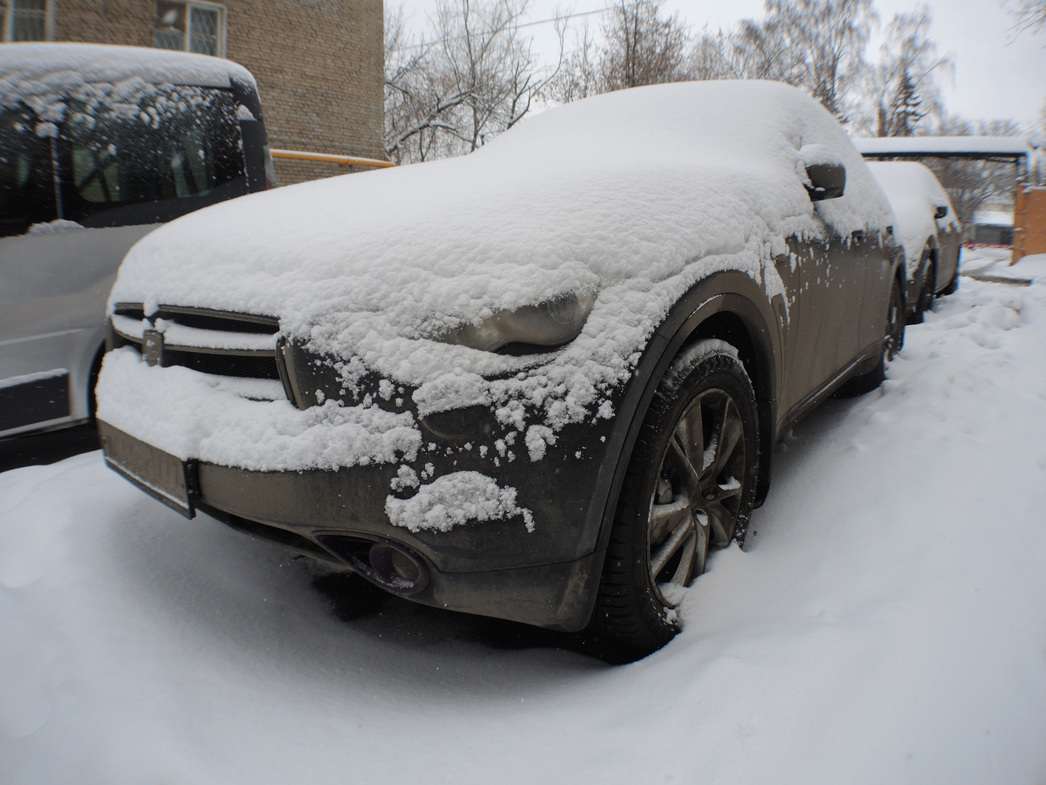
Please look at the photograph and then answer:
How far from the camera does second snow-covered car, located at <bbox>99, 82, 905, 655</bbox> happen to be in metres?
1.28

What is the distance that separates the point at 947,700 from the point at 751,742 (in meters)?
0.40

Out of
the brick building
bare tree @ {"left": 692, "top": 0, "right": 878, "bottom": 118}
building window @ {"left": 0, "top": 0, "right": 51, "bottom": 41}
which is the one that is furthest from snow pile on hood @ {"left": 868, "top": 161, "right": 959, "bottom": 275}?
bare tree @ {"left": 692, "top": 0, "right": 878, "bottom": 118}

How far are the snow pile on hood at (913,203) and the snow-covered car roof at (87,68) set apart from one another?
4.39 meters

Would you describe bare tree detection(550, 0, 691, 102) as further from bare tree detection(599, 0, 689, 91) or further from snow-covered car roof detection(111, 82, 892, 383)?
snow-covered car roof detection(111, 82, 892, 383)

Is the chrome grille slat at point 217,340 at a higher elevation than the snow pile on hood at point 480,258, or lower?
lower

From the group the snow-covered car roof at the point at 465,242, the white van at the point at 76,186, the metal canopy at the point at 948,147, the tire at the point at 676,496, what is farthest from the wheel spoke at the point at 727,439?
the metal canopy at the point at 948,147

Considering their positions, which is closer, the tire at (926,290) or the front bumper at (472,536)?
the front bumper at (472,536)

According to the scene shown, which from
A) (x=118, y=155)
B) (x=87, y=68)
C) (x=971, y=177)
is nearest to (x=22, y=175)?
(x=118, y=155)

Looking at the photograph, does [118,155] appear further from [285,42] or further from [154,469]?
[285,42]

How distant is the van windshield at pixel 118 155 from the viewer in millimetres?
2891

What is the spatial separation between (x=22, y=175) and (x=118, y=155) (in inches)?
17.1

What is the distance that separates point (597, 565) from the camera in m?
1.37

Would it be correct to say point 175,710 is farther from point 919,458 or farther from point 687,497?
point 919,458

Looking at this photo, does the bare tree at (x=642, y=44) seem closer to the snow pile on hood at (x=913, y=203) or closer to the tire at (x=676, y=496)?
the snow pile on hood at (x=913, y=203)
